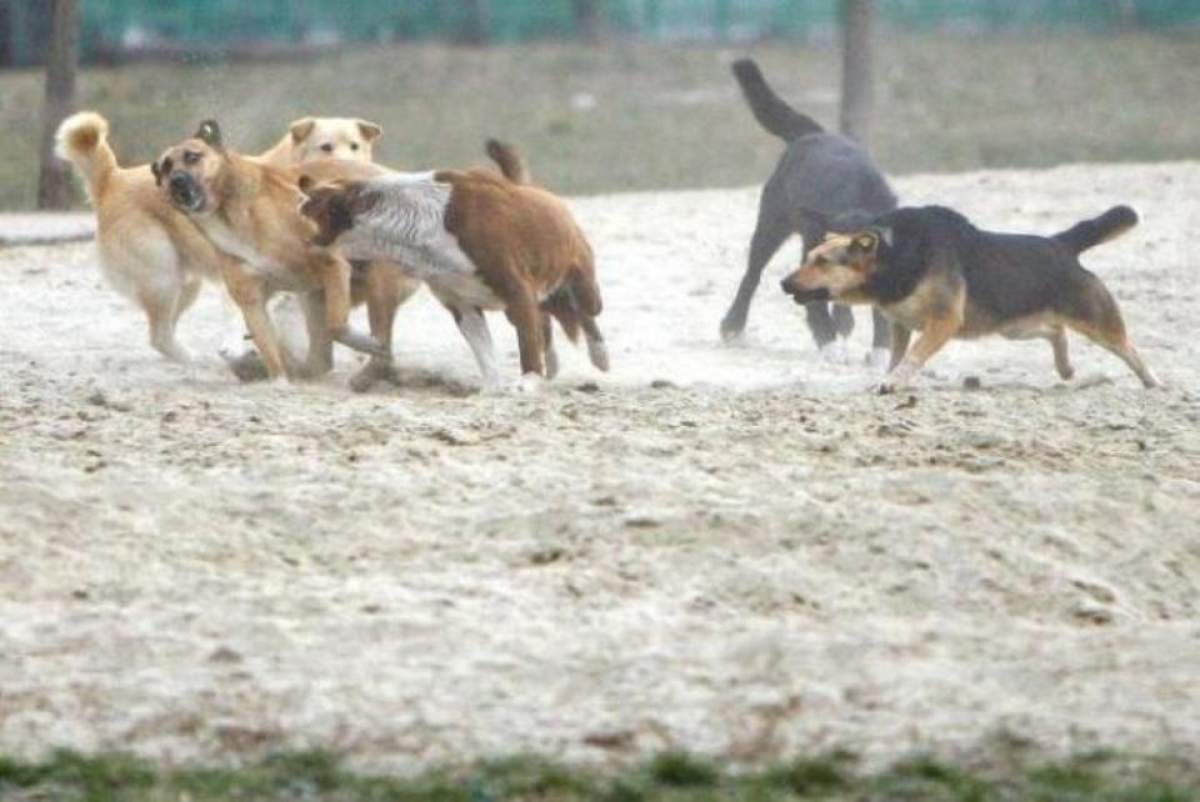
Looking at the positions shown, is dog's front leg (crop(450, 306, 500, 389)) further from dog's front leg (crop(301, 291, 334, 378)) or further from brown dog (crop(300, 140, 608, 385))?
dog's front leg (crop(301, 291, 334, 378))

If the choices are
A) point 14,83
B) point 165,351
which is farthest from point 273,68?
point 165,351

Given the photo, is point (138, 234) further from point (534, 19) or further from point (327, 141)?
point (534, 19)

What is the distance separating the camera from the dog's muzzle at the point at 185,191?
11758 millimetres

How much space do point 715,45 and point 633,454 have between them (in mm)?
28562

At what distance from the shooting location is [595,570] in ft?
25.5

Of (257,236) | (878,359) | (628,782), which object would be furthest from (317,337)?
(628,782)

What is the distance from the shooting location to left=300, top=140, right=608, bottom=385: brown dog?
11547 millimetres

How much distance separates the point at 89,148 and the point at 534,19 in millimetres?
26183

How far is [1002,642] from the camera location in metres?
7.27

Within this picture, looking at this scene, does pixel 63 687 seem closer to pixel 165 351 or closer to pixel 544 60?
pixel 165 351

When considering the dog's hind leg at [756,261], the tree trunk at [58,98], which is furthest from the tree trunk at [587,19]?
the dog's hind leg at [756,261]

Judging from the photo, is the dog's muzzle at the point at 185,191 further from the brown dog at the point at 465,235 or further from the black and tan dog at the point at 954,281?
the black and tan dog at the point at 954,281

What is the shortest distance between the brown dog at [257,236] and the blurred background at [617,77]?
8113mm

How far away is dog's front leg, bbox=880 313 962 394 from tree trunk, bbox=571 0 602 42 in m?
25.5
